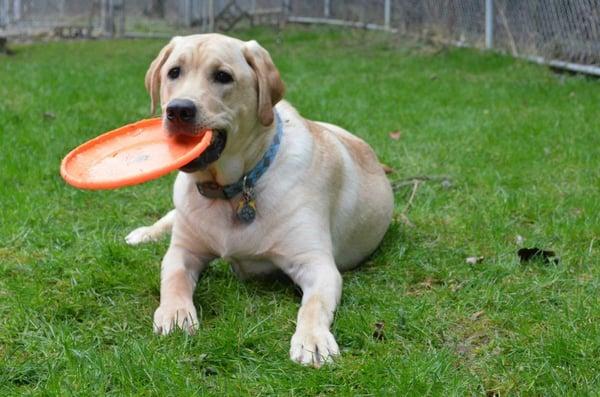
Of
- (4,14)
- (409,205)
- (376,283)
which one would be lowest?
(4,14)

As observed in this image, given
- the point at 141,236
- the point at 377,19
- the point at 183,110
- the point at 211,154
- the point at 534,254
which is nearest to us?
the point at 183,110

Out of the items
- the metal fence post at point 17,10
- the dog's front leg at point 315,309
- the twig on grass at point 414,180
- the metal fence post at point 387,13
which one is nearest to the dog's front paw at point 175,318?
the dog's front leg at point 315,309

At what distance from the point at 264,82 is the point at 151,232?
1235 millimetres

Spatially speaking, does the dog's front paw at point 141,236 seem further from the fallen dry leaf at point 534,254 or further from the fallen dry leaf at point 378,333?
the fallen dry leaf at point 534,254

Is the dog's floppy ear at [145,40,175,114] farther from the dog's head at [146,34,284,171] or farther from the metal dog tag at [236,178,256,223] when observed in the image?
the metal dog tag at [236,178,256,223]

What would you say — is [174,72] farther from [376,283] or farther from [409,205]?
[409,205]

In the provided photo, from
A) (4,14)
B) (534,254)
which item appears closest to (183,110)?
(534,254)

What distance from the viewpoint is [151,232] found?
14.5ft

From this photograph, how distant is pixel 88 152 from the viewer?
376 cm

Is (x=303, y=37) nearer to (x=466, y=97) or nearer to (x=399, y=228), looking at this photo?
(x=466, y=97)

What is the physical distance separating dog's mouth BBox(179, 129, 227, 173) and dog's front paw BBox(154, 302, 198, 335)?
20.7 inches

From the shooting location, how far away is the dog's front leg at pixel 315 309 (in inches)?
114

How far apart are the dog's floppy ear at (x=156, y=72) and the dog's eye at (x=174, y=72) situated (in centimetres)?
16

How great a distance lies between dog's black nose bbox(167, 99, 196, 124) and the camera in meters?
3.28
